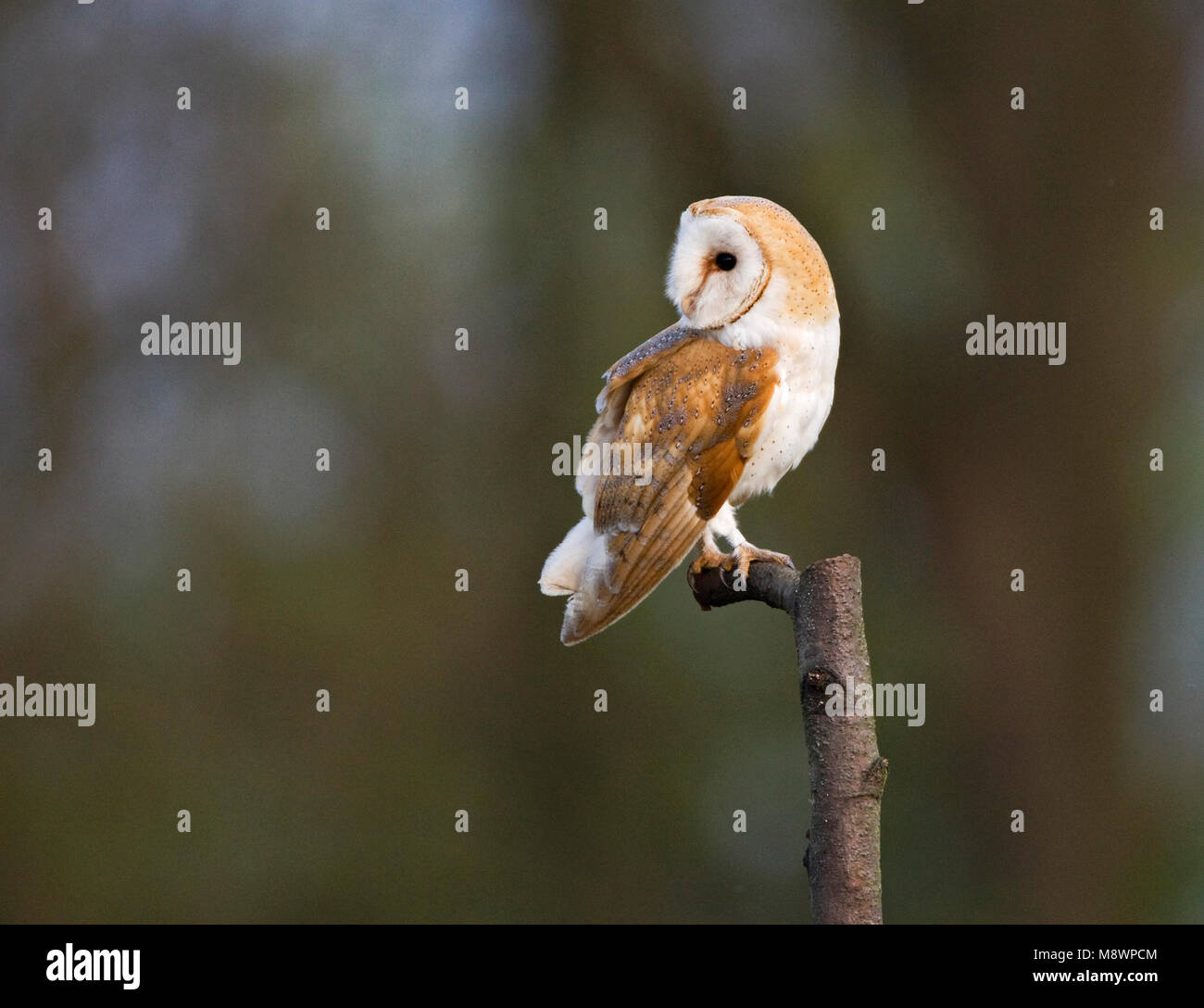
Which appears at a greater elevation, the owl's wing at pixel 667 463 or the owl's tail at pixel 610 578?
the owl's wing at pixel 667 463

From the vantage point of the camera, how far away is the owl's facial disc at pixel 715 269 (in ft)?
5.44

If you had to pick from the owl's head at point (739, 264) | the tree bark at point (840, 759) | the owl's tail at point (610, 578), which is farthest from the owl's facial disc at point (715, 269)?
the tree bark at point (840, 759)

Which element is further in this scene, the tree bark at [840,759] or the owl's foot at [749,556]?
the owl's foot at [749,556]

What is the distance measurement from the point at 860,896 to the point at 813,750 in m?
0.14

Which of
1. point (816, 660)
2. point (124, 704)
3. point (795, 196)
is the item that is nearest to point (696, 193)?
point (795, 196)

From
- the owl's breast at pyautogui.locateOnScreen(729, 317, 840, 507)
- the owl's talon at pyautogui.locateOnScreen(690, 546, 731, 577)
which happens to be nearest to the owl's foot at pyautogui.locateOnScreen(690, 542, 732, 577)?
the owl's talon at pyautogui.locateOnScreen(690, 546, 731, 577)

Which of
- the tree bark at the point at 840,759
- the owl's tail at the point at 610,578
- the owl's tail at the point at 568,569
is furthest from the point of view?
the owl's tail at the point at 568,569

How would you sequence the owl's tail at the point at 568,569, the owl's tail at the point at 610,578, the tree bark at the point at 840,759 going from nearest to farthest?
the tree bark at the point at 840,759, the owl's tail at the point at 610,578, the owl's tail at the point at 568,569

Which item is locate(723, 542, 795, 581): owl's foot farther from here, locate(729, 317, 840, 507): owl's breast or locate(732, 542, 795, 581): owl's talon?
locate(729, 317, 840, 507): owl's breast

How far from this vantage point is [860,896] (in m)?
1.11

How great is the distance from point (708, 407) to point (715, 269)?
198mm

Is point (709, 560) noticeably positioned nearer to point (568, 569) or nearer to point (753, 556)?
point (753, 556)

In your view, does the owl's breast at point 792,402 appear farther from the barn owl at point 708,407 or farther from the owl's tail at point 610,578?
the owl's tail at point 610,578

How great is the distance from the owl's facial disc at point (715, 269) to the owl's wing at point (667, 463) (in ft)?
0.21
